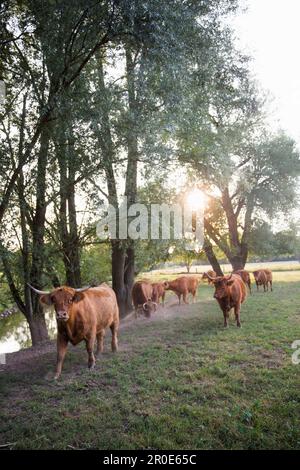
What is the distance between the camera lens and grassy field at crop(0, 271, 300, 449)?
4.66m

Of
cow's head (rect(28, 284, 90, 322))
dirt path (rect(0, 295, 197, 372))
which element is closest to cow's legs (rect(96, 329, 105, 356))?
dirt path (rect(0, 295, 197, 372))

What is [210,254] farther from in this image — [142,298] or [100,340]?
[100,340]

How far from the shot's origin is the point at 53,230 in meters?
13.0

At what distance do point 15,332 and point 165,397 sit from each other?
20.6 meters

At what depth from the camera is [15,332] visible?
77.4 ft

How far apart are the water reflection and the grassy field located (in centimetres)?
1084

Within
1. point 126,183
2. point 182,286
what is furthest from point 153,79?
point 182,286

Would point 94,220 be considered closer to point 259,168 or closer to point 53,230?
point 53,230

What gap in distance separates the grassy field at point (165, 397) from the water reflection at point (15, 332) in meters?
10.8

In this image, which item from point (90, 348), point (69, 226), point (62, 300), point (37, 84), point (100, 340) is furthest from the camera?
point (69, 226)

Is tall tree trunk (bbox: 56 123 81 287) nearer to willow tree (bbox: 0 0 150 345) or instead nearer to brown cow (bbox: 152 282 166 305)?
willow tree (bbox: 0 0 150 345)

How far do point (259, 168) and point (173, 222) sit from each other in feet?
46.2
